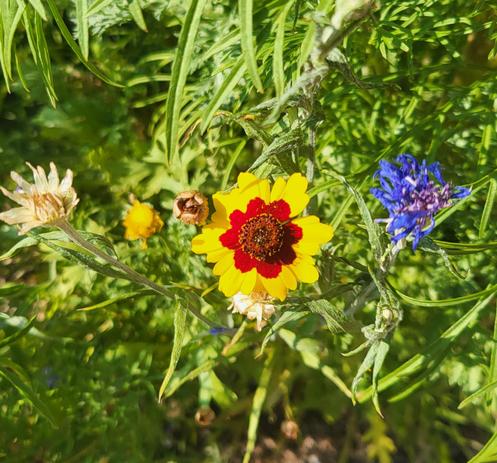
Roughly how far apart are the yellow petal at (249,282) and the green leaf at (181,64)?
8.7 inches

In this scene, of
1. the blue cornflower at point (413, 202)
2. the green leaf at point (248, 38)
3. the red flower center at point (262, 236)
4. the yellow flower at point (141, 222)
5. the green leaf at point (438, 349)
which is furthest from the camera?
the yellow flower at point (141, 222)

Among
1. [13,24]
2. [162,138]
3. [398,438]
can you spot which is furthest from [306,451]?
[13,24]

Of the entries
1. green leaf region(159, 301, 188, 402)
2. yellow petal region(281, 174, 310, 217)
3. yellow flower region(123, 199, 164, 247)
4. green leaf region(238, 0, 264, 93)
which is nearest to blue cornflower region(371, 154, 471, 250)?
yellow petal region(281, 174, 310, 217)

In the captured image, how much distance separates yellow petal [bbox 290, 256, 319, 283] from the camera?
73 centimetres

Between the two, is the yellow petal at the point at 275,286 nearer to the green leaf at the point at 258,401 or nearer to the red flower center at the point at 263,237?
the red flower center at the point at 263,237

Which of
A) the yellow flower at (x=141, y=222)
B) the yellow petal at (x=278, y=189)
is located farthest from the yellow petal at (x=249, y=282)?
the yellow flower at (x=141, y=222)

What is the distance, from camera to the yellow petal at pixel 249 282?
0.75 m

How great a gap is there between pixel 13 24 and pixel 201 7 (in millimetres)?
298

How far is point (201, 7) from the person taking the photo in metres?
0.59

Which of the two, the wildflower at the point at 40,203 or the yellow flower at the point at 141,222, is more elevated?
the wildflower at the point at 40,203

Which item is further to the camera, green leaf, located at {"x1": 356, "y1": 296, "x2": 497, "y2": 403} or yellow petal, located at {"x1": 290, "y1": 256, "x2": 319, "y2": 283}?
green leaf, located at {"x1": 356, "y1": 296, "x2": 497, "y2": 403}

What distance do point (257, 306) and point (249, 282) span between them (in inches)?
2.9

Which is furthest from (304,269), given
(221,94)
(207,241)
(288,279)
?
(221,94)

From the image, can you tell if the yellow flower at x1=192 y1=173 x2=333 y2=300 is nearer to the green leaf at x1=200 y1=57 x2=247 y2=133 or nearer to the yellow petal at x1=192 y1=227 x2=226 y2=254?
the yellow petal at x1=192 y1=227 x2=226 y2=254
